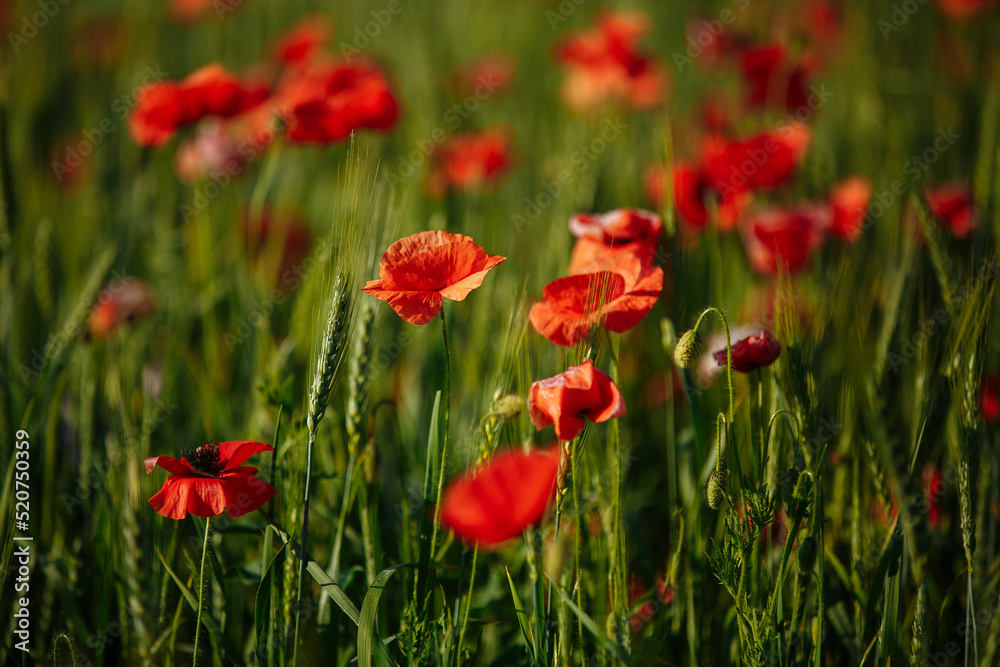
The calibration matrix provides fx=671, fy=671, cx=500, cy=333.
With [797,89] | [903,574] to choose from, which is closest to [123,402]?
[903,574]

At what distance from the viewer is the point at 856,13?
2863mm

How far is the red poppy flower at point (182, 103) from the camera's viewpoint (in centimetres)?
147

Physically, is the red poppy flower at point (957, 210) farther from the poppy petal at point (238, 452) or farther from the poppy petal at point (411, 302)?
the poppy petal at point (238, 452)

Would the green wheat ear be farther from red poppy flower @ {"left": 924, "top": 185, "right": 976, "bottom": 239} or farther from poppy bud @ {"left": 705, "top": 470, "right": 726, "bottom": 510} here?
→ red poppy flower @ {"left": 924, "top": 185, "right": 976, "bottom": 239}

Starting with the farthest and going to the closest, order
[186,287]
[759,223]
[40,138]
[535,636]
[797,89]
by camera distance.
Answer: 1. [40,138]
2. [797,89]
3. [186,287]
4. [759,223]
5. [535,636]

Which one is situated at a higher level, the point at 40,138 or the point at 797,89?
the point at 797,89

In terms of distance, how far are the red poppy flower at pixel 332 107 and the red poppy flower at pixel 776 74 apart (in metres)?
1.09

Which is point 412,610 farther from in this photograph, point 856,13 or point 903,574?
point 856,13

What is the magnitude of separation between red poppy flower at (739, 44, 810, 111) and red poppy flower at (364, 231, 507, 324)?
5.02 feet

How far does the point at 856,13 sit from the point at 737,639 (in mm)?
2860

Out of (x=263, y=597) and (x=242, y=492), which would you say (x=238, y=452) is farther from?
(x=263, y=597)

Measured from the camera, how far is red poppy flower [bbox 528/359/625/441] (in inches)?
29.8

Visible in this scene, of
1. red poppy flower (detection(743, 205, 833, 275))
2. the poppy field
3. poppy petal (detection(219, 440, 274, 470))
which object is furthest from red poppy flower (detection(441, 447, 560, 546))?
red poppy flower (detection(743, 205, 833, 275))

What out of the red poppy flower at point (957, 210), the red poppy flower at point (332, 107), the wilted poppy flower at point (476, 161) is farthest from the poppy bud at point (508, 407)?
the red poppy flower at point (957, 210)
